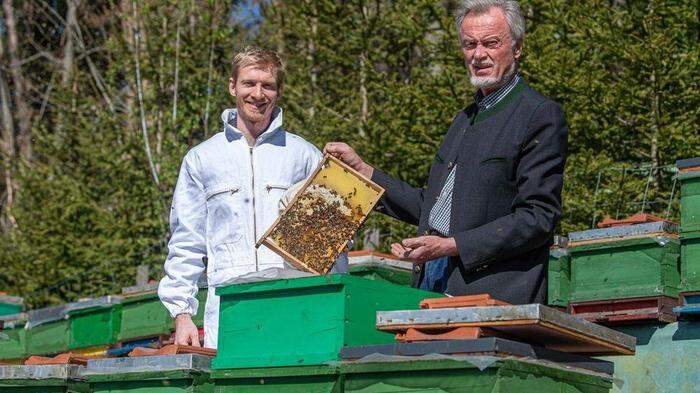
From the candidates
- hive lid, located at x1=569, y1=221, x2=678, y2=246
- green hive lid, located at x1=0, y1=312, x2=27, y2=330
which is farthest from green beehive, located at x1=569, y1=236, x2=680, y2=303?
green hive lid, located at x1=0, y1=312, x2=27, y2=330

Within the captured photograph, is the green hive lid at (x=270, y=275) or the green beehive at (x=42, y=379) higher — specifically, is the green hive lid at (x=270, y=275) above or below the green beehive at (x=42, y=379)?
above

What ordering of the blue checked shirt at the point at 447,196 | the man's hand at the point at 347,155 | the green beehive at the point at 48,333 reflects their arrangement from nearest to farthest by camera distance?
the blue checked shirt at the point at 447,196 → the man's hand at the point at 347,155 → the green beehive at the point at 48,333

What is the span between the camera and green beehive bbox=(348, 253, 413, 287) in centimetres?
735

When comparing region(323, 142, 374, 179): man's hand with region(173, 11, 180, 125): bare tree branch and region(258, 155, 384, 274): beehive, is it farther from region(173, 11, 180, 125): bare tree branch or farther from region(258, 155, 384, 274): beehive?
region(173, 11, 180, 125): bare tree branch

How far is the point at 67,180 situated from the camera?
16.2 m

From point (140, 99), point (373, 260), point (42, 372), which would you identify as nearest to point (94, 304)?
point (373, 260)

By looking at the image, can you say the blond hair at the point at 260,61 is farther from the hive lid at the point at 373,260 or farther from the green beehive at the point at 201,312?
the green beehive at the point at 201,312

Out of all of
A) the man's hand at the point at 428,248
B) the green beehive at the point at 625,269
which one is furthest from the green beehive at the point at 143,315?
the man's hand at the point at 428,248

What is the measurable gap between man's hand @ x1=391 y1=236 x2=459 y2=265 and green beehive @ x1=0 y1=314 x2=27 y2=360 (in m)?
6.24

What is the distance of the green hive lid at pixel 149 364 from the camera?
12.4 feet

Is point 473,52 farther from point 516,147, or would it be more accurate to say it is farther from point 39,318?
point 39,318

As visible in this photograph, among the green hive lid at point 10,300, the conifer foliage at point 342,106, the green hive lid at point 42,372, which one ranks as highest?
the conifer foliage at point 342,106

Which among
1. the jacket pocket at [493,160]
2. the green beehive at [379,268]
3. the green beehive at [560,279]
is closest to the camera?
the jacket pocket at [493,160]

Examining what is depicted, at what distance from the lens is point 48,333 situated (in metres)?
9.54
